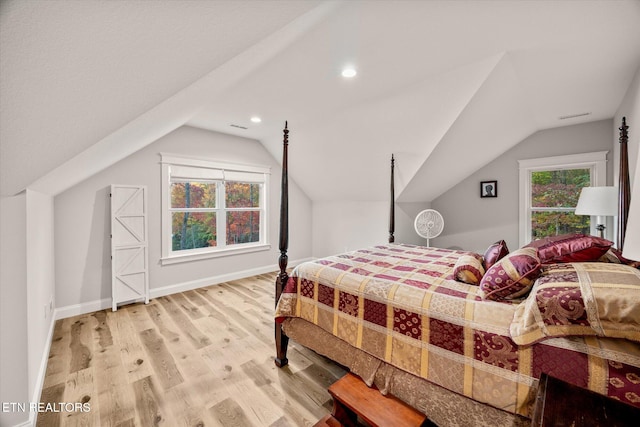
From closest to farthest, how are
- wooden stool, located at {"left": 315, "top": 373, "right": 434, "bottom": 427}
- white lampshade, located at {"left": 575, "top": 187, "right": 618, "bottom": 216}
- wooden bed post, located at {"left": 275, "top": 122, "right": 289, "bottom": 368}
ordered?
wooden stool, located at {"left": 315, "top": 373, "right": 434, "bottom": 427} < wooden bed post, located at {"left": 275, "top": 122, "right": 289, "bottom": 368} < white lampshade, located at {"left": 575, "top": 187, "right": 618, "bottom": 216}

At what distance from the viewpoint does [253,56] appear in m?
1.71

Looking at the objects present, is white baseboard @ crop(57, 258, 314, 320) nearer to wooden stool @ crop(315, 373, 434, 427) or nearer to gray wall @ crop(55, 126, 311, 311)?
gray wall @ crop(55, 126, 311, 311)

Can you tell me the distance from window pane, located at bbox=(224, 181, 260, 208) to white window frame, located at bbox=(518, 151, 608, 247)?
455 centimetres

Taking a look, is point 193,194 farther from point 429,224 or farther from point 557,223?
point 557,223

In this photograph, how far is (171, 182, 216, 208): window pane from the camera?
12.9ft

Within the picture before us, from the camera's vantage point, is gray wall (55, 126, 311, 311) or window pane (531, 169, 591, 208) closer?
gray wall (55, 126, 311, 311)

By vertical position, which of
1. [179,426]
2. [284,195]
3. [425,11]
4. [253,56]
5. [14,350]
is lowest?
[179,426]

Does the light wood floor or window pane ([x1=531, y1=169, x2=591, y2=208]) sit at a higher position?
window pane ([x1=531, y1=169, x2=591, y2=208])

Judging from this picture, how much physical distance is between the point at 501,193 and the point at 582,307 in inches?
155

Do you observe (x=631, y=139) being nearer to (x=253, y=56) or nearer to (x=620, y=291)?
(x=620, y=291)

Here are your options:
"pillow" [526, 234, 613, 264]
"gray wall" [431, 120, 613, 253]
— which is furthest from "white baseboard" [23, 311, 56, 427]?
"gray wall" [431, 120, 613, 253]

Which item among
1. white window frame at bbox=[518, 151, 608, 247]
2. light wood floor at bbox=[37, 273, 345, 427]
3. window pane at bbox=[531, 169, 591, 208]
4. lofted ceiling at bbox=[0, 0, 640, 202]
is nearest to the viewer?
lofted ceiling at bbox=[0, 0, 640, 202]

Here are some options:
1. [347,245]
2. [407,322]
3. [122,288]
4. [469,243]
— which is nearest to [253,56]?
[407,322]

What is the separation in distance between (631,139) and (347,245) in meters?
3.90
